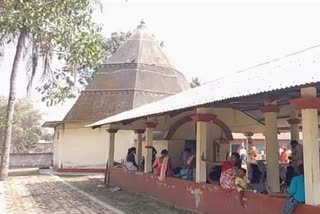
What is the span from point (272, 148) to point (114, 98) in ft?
55.1

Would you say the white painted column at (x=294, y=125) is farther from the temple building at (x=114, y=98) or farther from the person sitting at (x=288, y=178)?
the temple building at (x=114, y=98)

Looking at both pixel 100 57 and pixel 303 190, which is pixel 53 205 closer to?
pixel 100 57

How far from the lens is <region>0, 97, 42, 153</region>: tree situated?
143 feet

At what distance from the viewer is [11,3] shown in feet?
18.4

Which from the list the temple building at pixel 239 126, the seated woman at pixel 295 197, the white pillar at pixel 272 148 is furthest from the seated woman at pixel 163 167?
the seated woman at pixel 295 197

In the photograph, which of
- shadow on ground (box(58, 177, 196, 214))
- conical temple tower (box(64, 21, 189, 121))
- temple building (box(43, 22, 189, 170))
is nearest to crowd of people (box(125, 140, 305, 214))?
shadow on ground (box(58, 177, 196, 214))

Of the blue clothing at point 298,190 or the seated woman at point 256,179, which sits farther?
the seated woman at point 256,179

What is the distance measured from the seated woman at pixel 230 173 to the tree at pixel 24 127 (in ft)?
112

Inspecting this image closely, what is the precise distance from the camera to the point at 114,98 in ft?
82.8

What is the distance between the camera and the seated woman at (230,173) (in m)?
8.59

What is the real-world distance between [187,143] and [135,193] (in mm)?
3192

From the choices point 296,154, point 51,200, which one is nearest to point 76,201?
point 51,200

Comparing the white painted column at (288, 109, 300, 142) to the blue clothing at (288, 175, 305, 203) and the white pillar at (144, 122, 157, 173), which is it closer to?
the white pillar at (144, 122, 157, 173)

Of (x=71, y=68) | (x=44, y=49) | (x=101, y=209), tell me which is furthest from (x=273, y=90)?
(x=101, y=209)
